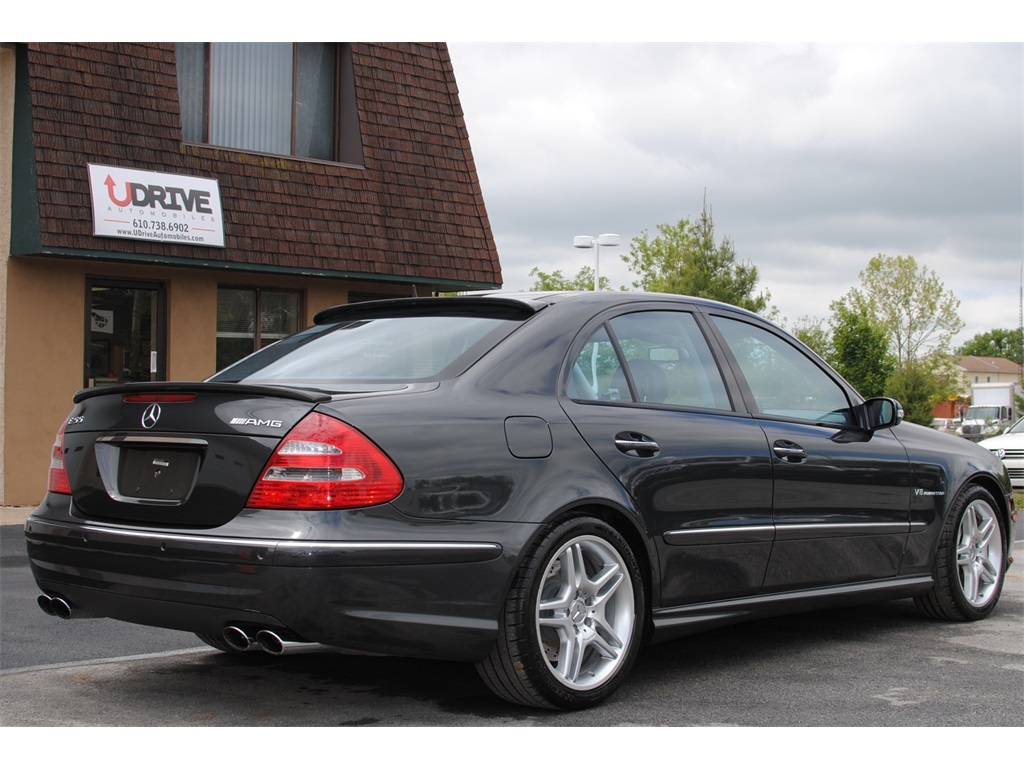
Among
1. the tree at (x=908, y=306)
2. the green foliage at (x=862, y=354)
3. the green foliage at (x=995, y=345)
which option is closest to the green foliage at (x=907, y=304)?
the tree at (x=908, y=306)

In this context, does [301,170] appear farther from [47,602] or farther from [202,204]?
[47,602]

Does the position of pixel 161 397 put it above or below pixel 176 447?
above

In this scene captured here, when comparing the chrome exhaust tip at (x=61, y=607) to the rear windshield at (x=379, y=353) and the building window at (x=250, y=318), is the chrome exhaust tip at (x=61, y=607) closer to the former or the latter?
the rear windshield at (x=379, y=353)

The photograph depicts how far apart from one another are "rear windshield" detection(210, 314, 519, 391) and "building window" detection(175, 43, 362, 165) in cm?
1092

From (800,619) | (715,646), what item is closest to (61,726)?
(715,646)

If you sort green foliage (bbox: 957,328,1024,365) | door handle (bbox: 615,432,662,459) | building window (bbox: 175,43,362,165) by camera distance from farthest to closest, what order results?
green foliage (bbox: 957,328,1024,365) → building window (bbox: 175,43,362,165) → door handle (bbox: 615,432,662,459)

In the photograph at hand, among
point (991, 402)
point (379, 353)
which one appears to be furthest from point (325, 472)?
point (991, 402)

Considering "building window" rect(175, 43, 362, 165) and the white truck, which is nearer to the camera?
"building window" rect(175, 43, 362, 165)

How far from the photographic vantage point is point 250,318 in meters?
15.9

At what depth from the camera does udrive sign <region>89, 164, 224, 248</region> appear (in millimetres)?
13680

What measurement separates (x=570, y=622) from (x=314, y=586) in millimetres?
1037

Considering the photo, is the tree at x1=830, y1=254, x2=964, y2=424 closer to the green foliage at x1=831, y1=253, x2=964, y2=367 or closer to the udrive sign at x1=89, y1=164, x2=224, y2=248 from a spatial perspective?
the green foliage at x1=831, y1=253, x2=964, y2=367

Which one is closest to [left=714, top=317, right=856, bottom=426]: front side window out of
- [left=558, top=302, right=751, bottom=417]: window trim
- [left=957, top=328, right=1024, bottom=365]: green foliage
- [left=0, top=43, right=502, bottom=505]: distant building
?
[left=558, top=302, right=751, bottom=417]: window trim

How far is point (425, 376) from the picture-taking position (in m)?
4.52
